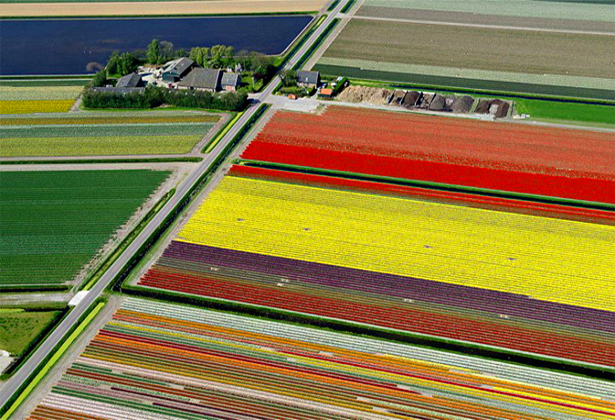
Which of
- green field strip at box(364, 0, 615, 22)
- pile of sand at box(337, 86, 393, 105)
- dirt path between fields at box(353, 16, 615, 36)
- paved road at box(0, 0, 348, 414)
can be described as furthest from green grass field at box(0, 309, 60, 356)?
green field strip at box(364, 0, 615, 22)

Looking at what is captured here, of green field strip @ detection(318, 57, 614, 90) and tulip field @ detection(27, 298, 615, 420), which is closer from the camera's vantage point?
tulip field @ detection(27, 298, 615, 420)

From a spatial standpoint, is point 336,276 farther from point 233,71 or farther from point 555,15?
point 555,15

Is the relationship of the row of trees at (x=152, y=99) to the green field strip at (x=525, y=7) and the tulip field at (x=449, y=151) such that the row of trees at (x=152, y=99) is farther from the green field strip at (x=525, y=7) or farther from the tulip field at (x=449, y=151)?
the green field strip at (x=525, y=7)

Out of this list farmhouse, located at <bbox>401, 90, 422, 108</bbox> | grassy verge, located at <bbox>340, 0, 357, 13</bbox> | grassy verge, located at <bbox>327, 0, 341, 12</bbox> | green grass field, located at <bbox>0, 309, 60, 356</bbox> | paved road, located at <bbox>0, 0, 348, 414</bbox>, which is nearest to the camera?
paved road, located at <bbox>0, 0, 348, 414</bbox>

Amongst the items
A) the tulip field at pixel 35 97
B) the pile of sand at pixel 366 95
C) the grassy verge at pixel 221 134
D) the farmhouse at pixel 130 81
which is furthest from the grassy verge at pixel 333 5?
the tulip field at pixel 35 97

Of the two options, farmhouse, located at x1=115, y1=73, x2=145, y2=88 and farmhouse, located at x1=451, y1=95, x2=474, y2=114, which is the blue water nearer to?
farmhouse, located at x1=115, y1=73, x2=145, y2=88

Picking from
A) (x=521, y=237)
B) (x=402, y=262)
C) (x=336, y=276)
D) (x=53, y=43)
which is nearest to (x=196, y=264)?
(x=336, y=276)
